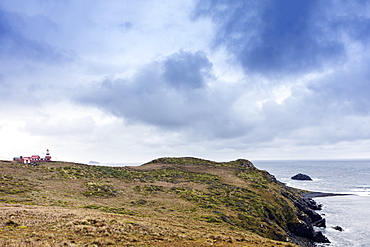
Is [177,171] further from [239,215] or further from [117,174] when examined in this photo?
[239,215]

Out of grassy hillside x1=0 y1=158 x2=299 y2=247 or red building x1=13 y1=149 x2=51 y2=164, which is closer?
grassy hillside x1=0 y1=158 x2=299 y2=247

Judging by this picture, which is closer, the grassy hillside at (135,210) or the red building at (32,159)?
the grassy hillside at (135,210)

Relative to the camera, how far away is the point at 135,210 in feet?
119

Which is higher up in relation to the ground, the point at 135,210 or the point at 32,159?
the point at 32,159

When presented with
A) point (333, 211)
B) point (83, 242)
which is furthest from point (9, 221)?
point (333, 211)

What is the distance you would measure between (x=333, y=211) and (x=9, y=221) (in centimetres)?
8352

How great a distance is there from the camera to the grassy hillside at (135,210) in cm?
2077

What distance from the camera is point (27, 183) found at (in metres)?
44.8

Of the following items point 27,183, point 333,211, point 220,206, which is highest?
point 27,183

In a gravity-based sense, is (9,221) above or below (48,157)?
below

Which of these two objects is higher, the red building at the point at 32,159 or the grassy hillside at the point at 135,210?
the red building at the point at 32,159

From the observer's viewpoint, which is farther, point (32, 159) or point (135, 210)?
point (32, 159)

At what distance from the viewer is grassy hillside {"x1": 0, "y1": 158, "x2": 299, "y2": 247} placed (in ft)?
68.1

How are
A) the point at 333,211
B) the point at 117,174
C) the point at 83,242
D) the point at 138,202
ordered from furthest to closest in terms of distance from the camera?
the point at 333,211 < the point at 117,174 < the point at 138,202 < the point at 83,242
